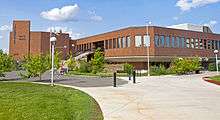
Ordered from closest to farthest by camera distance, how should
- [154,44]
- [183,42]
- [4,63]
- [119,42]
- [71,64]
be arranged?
1. [4,63]
2. [71,64]
3. [154,44]
4. [119,42]
5. [183,42]

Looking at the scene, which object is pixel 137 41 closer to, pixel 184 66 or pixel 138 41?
pixel 138 41

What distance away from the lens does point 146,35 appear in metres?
63.7

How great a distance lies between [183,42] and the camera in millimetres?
69812

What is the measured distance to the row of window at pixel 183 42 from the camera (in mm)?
65438

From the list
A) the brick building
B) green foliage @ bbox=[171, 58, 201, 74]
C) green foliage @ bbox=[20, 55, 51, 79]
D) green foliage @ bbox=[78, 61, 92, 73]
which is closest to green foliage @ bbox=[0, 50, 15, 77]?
green foliage @ bbox=[20, 55, 51, 79]

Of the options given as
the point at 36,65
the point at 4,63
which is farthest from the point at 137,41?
the point at 4,63

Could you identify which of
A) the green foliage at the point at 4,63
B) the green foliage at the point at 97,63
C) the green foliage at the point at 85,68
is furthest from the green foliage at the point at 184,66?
the green foliage at the point at 4,63

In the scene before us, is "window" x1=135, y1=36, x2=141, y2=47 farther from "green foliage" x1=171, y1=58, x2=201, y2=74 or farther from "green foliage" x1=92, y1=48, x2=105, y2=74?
"green foliage" x1=92, y1=48, x2=105, y2=74

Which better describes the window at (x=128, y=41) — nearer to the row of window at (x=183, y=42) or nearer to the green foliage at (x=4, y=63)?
the row of window at (x=183, y=42)

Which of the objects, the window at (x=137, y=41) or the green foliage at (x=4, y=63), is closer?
the green foliage at (x=4, y=63)

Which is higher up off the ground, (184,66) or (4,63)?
(4,63)

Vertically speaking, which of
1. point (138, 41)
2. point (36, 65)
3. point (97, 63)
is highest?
point (138, 41)

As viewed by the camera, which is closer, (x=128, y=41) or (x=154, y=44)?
(x=154, y=44)

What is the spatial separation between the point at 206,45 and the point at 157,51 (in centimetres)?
1761
